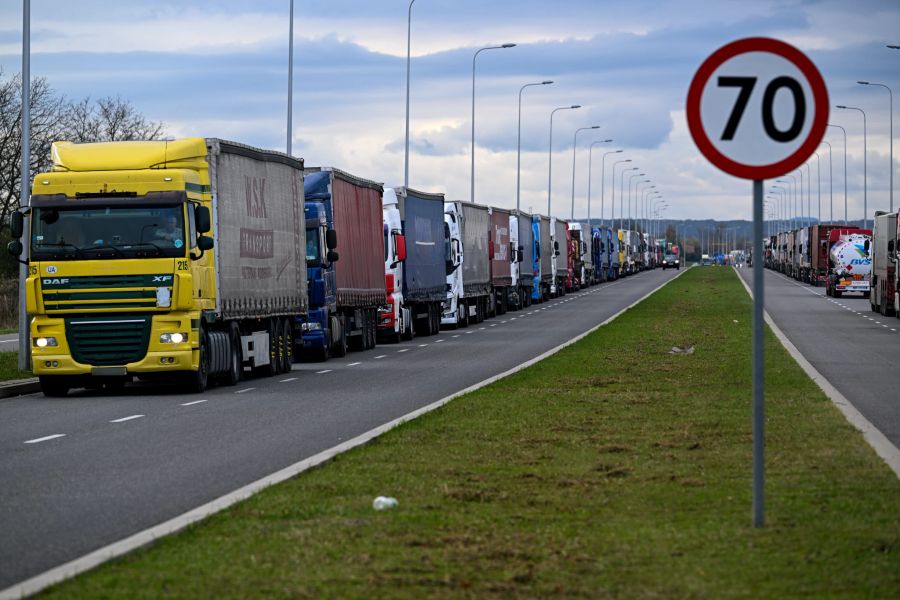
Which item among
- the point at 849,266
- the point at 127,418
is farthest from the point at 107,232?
the point at 849,266

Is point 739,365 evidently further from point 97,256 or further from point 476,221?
point 476,221

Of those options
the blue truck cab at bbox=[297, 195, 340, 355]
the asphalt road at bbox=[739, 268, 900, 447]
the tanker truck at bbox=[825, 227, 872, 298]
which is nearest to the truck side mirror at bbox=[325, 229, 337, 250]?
the blue truck cab at bbox=[297, 195, 340, 355]

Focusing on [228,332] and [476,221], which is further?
[476,221]

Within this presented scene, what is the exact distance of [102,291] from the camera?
2255cm

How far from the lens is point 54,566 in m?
8.59

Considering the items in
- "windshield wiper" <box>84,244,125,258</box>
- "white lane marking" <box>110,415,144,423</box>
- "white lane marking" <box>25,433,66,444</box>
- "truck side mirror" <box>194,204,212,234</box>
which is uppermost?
"truck side mirror" <box>194,204,212,234</box>

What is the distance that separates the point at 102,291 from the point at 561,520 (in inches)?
562

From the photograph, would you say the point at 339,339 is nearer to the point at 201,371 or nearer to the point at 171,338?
the point at 201,371

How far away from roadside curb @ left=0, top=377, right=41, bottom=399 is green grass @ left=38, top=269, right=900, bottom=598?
31.0 feet

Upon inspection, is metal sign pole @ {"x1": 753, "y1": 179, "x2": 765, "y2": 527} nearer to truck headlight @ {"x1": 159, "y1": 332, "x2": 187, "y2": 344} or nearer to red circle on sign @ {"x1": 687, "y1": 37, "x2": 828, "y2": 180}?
red circle on sign @ {"x1": 687, "y1": 37, "x2": 828, "y2": 180}

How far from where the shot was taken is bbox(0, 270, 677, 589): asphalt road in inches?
405

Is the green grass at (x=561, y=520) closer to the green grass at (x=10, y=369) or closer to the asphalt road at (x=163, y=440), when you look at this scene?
the asphalt road at (x=163, y=440)

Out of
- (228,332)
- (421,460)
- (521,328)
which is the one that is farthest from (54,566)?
(521,328)

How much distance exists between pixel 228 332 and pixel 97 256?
3.21m
